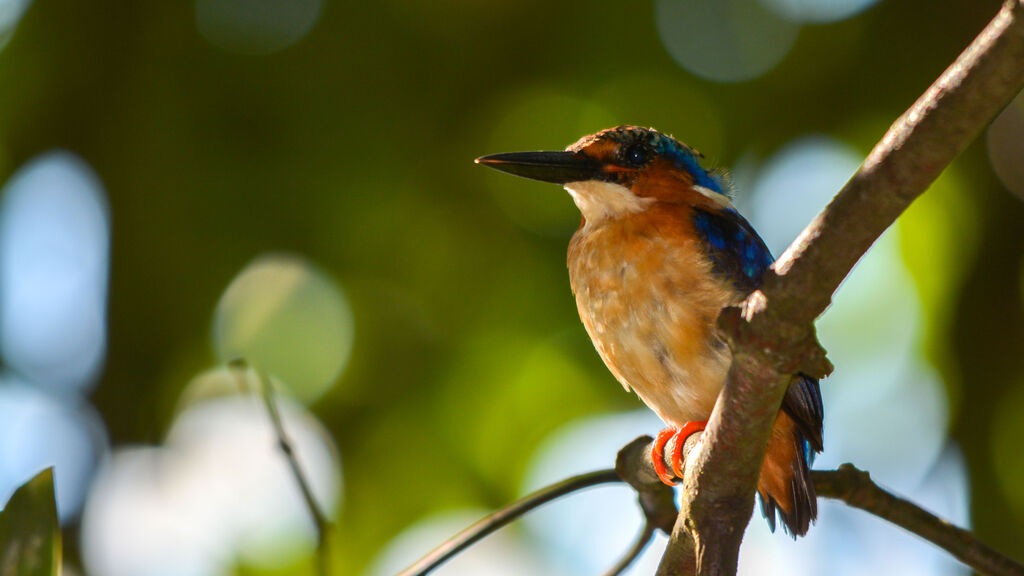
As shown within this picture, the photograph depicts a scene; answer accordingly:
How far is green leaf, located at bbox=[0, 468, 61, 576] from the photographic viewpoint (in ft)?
4.65

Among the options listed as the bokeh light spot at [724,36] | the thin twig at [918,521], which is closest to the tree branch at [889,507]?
the thin twig at [918,521]

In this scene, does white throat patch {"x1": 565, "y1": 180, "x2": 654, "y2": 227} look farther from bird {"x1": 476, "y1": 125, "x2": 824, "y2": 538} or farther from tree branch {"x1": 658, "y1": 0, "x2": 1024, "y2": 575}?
tree branch {"x1": 658, "y1": 0, "x2": 1024, "y2": 575}

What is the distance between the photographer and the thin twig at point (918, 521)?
6.50ft

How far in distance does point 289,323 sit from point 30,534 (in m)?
2.61

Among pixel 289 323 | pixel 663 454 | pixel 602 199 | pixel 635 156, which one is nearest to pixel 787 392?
pixel 663 454

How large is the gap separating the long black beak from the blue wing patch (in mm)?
367

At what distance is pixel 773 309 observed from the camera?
50.7 inches

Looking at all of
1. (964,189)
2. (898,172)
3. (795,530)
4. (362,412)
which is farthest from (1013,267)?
(898,172)

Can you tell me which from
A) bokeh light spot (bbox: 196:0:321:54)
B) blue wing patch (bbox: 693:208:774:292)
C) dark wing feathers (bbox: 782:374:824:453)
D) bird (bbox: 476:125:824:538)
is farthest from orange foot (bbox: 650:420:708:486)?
bokeh light spot (bbox: 196:0:321:54)

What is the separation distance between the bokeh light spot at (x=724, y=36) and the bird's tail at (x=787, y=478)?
5.55 feet

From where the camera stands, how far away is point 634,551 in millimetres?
2344

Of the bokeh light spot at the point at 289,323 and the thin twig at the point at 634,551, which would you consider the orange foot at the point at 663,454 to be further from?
the bokeh light spot at the point at 289,323

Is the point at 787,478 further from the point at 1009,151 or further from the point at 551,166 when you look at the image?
the point at 1009,151

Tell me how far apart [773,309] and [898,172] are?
23 cm
